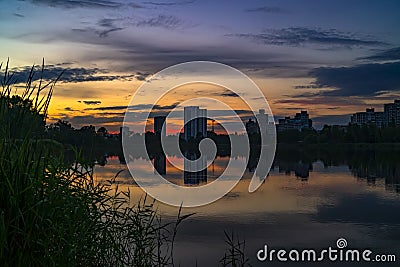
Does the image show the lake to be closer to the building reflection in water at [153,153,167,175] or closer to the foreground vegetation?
the building reflection in water at [153,153,167,175]

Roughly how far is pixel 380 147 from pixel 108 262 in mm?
60517

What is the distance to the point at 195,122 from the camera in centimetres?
1070

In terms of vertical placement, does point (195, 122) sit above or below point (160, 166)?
above

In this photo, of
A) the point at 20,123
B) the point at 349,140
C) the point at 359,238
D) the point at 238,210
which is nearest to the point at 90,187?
the point at 20,123

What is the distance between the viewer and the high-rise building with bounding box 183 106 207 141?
25.2 feet

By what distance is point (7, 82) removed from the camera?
11.5ft

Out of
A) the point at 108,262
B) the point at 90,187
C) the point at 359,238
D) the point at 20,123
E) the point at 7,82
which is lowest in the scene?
the point at 359,238

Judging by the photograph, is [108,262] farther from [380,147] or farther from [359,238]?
[380,147]
